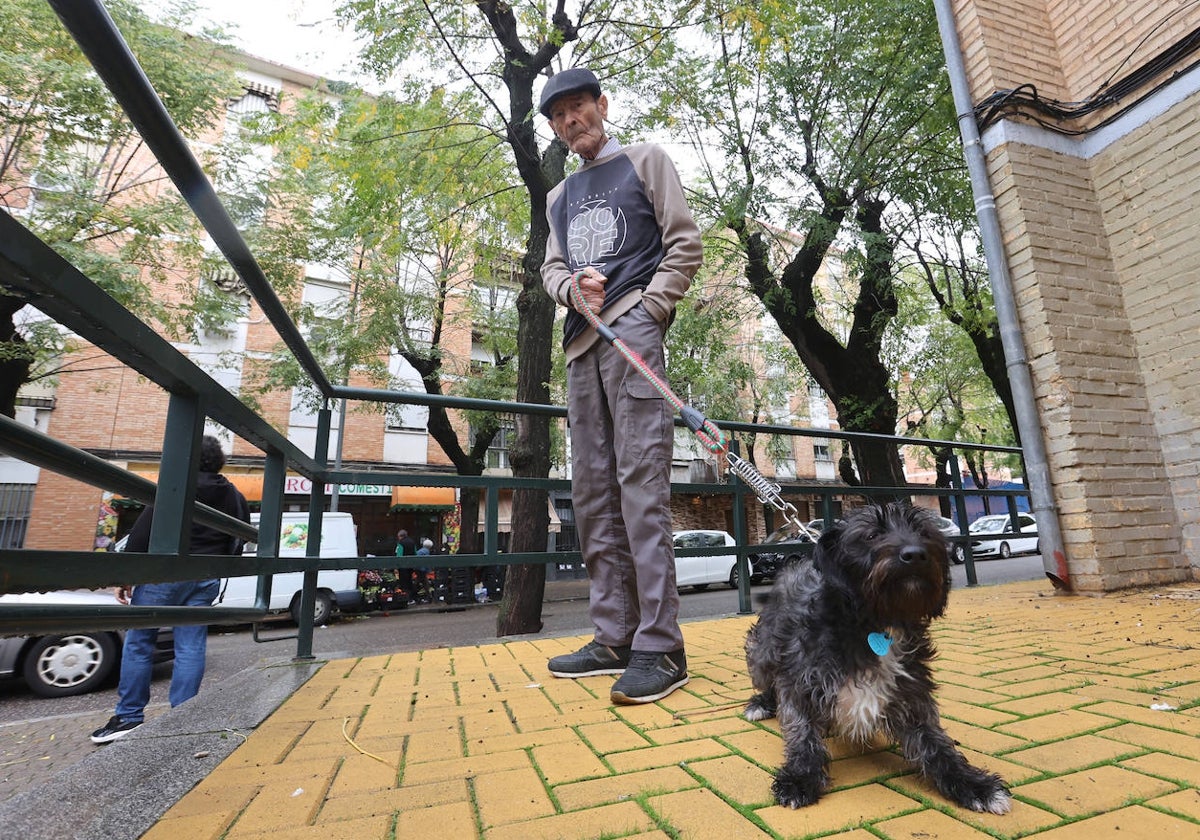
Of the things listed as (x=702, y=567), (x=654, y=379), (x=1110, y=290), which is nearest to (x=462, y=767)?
(x=654, y=379)

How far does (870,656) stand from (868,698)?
0.11 m

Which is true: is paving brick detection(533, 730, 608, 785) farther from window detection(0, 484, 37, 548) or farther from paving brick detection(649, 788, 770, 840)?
window detection(0, 484, 37, 548)

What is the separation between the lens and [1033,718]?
1.94m

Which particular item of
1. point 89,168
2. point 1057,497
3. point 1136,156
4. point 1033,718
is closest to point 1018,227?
point 1136,156

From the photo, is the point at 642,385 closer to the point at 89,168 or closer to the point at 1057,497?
the point at 1057,497

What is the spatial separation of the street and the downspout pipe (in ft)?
2.93

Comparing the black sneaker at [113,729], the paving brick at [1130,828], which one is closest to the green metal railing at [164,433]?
the paving brick at [1130,828]

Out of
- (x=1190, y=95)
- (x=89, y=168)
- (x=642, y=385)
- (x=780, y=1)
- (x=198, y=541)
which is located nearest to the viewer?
(x=642, y=385)

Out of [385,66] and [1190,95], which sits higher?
[385,66]

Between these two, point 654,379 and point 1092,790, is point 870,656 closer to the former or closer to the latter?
point 1092,790

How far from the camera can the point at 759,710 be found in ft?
6.79

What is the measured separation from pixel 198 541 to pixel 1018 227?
6.64m

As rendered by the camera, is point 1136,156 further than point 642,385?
Yes

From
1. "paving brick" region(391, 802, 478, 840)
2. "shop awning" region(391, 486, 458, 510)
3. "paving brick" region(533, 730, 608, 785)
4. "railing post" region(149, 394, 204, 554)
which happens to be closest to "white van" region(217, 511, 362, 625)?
"shop awning" region(391, 486, 458, 510)
